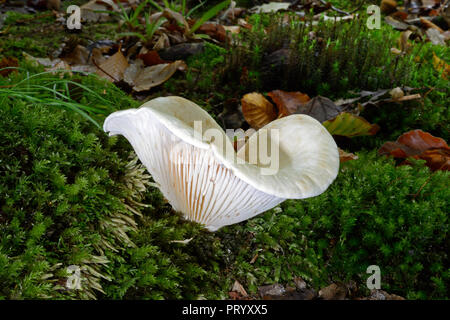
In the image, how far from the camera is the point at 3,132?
4.85 ft

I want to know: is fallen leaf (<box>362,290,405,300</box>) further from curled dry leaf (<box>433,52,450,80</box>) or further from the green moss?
curled dry leaf (<box>433,52,450,80</box>)

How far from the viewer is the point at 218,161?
1104 millimetres

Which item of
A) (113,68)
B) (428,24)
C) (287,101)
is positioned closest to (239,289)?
(287,101)

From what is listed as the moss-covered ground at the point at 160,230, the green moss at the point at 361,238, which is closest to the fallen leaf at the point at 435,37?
the moss-covered ground at the point at 160,230

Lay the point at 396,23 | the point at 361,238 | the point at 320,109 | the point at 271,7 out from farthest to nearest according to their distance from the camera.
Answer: the point at 271,7
the point at 396,23
the point at 320,109
the point at 361,238

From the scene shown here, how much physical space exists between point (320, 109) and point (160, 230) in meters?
1.39

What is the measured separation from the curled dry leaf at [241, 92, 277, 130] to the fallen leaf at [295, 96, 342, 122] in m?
0.25

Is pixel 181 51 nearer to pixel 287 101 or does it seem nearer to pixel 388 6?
pixel 287 101

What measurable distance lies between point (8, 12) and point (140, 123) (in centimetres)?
413

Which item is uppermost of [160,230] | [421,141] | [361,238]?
[421,141]

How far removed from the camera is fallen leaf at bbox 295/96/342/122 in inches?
89.1

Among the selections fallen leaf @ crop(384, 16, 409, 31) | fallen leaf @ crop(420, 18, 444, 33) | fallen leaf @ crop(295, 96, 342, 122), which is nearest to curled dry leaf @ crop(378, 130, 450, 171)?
fallen leaf @ crop(295, 96, 342, 122)
